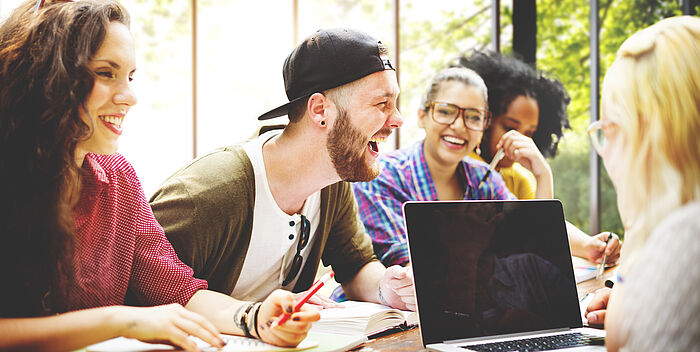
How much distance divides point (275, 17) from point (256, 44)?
27cm

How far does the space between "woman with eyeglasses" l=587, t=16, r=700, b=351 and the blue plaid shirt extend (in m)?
1.24

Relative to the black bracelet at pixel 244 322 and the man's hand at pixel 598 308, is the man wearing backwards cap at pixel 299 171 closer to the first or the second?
the black bracelet at pixel 244 322

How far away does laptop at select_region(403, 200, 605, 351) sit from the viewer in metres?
1.16

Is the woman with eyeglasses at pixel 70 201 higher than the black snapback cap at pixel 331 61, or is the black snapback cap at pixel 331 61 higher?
the black snapback cap at pixel 331 61

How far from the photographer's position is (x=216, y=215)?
1470 millimetres

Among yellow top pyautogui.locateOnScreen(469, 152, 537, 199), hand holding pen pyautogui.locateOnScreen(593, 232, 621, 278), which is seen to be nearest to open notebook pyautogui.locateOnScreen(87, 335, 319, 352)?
hand holding pen pyautogui.locateOnScreen(593, 232, 621, 278)

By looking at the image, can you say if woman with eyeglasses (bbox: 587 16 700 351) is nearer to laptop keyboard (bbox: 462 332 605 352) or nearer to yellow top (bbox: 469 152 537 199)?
laptop keyboard (bbox: 462 332 605 352)

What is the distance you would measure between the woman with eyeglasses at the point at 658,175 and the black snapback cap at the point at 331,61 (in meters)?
0.83

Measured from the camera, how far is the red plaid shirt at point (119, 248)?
4.12ft

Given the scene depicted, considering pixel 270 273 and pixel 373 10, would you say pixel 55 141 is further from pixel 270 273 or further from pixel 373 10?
pixel 373 10

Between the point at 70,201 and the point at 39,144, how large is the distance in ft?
0.62

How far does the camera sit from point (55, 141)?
107cm

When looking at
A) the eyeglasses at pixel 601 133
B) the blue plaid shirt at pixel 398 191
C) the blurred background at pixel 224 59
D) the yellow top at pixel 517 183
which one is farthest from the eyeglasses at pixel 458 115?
the blurred background at pixel 224 59

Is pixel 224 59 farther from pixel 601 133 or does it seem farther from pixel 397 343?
pixel 601 133
